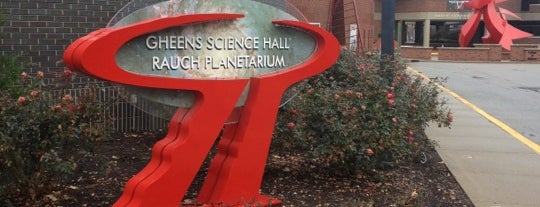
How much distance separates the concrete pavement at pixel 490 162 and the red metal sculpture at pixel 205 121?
2.11 metres

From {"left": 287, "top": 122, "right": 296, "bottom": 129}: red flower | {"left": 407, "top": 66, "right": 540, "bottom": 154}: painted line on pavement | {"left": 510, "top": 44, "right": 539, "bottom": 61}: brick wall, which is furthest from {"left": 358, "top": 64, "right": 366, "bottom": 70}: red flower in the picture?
{"left": 510, "top": 44, "right": 539, "bottom": 61}: brick wall

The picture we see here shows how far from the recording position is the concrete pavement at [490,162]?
17.6 feet

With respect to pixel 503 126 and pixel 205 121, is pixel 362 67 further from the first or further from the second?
pixel 503 126

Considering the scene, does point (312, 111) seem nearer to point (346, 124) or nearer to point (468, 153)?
point (346, 124)

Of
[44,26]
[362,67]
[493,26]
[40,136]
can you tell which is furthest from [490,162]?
[493,26]

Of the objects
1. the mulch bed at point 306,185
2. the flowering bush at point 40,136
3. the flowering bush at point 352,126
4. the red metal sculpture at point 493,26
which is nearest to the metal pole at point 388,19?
the flowering bush at point 352,126

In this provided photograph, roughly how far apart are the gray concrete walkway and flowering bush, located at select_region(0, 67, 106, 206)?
11.1 feet

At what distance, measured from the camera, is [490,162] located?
22.4 ft

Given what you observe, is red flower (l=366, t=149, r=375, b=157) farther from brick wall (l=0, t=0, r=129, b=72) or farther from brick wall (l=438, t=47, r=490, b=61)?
brick wall (l=438, t=47, r=490, b=61)

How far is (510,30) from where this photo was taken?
3631 cm

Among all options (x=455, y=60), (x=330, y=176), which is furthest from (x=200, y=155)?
(x=455, y=60)

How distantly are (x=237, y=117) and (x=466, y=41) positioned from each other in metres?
35.9

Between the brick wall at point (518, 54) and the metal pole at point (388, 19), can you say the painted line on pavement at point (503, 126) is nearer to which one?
the metal pole at point (388, 19)

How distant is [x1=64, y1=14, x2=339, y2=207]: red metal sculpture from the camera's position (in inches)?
133
